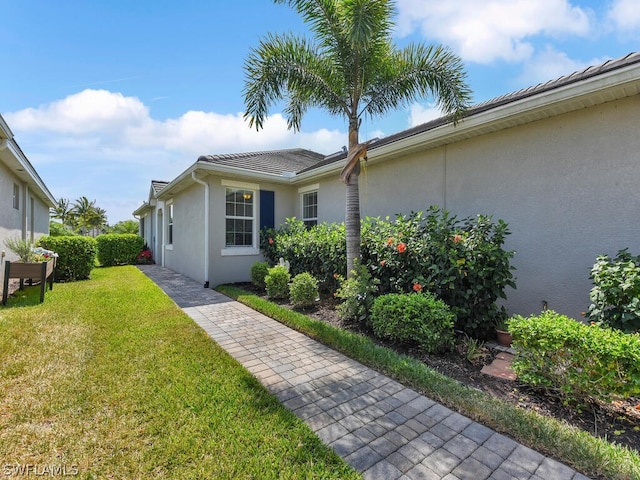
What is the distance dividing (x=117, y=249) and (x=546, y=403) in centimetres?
1775

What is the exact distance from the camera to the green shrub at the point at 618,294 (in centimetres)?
325

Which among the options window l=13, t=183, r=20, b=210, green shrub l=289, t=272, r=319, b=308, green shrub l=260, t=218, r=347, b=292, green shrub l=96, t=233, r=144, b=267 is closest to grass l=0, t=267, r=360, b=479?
green shrub l=289, t=272, r=319, b=308

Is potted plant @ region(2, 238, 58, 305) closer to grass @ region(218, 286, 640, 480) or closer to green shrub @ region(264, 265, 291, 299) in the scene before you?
green shrub @ region(264, 265, 291, 299)

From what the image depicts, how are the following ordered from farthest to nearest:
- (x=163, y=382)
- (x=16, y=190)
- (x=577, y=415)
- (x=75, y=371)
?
(x=16, y=190) → (x=75, y=371) → (x=163, y=382) → (x=577, y=415)

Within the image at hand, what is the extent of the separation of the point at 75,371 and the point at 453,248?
17.7 feet

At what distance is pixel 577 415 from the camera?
2816 millimetres

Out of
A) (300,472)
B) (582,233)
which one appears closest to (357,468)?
(300,472)

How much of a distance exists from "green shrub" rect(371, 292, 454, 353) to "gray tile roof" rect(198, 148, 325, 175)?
6.51 meters

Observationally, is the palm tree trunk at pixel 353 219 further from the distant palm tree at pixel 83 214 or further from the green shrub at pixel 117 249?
the distant palm tree at pixel 83 214

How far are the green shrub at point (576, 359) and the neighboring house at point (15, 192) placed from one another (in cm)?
958

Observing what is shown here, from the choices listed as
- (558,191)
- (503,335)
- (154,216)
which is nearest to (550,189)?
(558,191)

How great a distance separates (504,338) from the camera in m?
4.61

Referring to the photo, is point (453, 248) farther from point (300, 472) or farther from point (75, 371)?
point (75, 371)

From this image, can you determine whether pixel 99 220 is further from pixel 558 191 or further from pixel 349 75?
pixel 558 191
